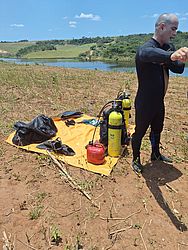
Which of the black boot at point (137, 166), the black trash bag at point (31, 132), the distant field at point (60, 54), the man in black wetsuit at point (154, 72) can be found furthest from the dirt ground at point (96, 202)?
the distant field at point (60, 54)

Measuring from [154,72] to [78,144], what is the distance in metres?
1.94

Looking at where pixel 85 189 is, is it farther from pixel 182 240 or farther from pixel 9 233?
pixel 182 240

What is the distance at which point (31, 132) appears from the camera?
14.4 ft

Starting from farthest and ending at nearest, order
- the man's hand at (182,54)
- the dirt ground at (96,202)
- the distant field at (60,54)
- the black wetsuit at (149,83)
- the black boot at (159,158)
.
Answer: the distant field at (60,54), the black boot at (159,158), the black wetsuit at (149,83), the dirt ground at (96,202), the man's hand at (182,54)

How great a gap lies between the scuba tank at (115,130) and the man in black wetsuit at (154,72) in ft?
1.23

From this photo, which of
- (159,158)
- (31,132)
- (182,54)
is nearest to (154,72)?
(182,54)

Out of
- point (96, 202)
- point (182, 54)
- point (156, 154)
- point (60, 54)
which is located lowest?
point (60, 54)

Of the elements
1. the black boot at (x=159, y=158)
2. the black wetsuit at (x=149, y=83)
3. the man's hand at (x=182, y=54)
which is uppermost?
the man's hand at (x=182, y=54)

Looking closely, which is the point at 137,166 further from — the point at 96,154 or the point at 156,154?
the point at 96,154

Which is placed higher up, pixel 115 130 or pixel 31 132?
pixel 115 130

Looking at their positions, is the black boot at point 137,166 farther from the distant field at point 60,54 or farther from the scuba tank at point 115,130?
the distant field at point 60,54

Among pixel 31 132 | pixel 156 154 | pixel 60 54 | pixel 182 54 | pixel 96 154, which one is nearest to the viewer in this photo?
pixel 182 54

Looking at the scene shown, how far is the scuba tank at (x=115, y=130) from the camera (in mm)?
3744

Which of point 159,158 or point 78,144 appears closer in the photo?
point 159,158
